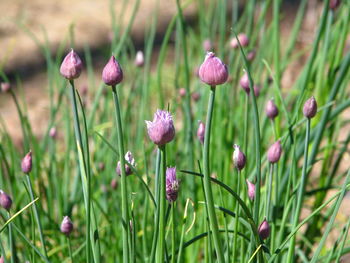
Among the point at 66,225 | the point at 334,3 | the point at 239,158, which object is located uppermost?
the point at 334,3

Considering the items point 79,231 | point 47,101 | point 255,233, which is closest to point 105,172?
point 79,231

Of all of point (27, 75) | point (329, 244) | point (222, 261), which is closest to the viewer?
point (222, 261)

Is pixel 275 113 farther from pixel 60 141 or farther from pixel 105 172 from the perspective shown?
pixel 60 141

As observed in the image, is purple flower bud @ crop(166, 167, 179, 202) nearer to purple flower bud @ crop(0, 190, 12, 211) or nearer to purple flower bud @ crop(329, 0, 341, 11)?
purple flower bud @ crop(0, 190, 12, 211)

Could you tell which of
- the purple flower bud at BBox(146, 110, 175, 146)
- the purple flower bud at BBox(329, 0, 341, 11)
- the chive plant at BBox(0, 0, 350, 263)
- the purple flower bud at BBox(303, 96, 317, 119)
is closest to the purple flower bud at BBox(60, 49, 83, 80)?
the chive plant at BBox(0, 0, 350, 263)

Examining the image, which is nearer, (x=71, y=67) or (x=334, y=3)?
(x=71, y=67)

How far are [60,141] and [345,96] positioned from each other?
4.61ft

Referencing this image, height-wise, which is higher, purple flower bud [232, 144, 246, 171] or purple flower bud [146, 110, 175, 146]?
purple flower bud [146, 110, 175, 146]

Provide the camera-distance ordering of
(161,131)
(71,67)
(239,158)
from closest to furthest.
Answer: (161,131)
(71,67)
(239,158)

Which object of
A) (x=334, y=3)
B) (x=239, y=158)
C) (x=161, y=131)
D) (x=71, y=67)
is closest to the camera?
(x=161, y=131)

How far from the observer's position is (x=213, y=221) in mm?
904

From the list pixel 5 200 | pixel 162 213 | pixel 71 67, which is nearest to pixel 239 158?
pixel 162 213

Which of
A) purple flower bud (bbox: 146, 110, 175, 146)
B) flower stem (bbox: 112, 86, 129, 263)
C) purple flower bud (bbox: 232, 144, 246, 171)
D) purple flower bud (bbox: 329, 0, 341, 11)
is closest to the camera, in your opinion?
purple flower bud (bbox: 146, 110, 175, 146)

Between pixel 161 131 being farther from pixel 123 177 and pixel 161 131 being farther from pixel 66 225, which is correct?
pixel 66 225
